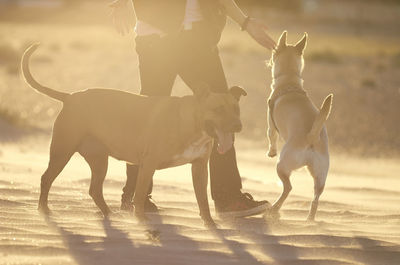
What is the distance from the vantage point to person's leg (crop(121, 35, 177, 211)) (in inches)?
346

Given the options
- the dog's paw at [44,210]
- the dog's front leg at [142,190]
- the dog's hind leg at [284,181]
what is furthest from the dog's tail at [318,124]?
the dog's paw at [44,210]

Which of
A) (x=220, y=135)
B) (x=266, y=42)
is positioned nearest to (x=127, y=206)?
(x=220, y=135)

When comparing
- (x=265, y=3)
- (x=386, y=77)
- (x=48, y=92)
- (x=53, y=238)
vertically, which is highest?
(x=265, y=3)

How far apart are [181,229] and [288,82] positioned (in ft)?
9.64

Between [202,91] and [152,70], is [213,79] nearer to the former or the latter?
[152,70]

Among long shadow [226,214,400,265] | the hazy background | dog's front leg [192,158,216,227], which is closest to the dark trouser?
dog's front leg [192,158,216,227]

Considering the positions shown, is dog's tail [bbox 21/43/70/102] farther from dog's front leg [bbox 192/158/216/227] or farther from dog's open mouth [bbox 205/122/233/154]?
dog's open mouth [bbox 205/122/233/154]

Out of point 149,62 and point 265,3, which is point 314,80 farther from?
point 265,3

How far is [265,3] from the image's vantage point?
82375 mm

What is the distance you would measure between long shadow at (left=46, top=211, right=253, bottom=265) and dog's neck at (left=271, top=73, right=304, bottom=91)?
3022mm

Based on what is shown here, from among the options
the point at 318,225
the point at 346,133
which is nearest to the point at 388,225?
the point at 318,225

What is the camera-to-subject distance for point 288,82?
10.2 meters

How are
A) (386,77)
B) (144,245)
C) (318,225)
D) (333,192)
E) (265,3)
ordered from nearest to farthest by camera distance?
(144,245) → (318,225) → (333,192) → (386,77) → (265,3)

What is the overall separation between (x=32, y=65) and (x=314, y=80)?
8.92 m
